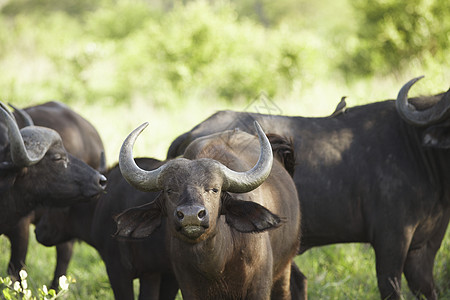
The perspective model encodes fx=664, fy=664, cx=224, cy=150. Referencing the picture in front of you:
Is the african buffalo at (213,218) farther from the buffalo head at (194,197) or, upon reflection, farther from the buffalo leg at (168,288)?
the buffalo leg at (168,288)

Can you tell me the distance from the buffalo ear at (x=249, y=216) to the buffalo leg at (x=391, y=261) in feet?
6.26

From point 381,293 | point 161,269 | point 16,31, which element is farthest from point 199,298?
point 16,31

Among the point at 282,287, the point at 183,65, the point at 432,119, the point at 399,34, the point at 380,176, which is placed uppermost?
the point at 399,34

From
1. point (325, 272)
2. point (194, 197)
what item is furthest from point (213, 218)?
point (325, 272)

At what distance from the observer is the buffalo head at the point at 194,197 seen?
3.56 m

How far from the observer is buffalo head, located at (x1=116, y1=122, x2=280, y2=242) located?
3.56 metres

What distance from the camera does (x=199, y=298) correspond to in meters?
4.12

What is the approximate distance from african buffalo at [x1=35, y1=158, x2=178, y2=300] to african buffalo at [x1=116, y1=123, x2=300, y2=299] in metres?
0.87

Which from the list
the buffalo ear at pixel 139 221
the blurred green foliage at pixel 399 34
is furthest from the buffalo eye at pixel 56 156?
the blurred green foliage at pixel 399 34

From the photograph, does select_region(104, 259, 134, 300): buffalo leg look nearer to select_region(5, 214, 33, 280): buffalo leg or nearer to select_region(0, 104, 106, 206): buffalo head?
select_region(0, 104, 106, 206): buffalo head

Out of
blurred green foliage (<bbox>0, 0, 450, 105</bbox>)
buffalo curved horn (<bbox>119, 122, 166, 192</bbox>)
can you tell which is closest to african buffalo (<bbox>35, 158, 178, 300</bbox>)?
buffalo curved horn (<bbox>119, 122, 166, 192</bbox>)

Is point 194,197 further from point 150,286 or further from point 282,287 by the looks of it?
point 150,286

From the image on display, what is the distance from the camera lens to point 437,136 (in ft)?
18.0

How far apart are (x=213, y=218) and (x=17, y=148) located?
2.13 m
